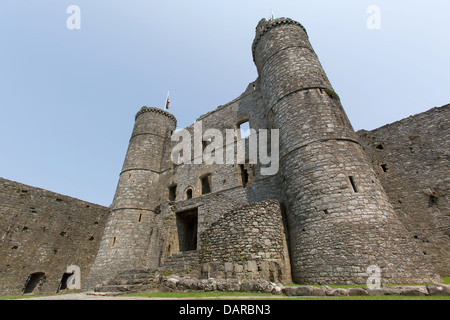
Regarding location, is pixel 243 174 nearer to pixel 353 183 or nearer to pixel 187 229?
pixel 187 229

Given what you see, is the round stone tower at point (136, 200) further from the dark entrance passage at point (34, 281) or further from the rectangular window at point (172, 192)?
the dark entrance passage at point (34, 281)

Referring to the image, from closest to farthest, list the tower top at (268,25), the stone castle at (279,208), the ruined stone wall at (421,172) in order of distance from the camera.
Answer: the stone castle at (279,208)
the ruined stone wall at (421,172)
the tower top at (268,25)

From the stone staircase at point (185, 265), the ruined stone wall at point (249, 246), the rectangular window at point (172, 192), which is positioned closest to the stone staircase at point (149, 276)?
the stone staircase at point (185, 265)

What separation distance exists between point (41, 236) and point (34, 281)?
8.18 feet

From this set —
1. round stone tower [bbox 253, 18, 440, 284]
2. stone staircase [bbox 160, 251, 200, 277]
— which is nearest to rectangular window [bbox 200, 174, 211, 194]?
stone staircase [bbox 160, 251, 200, 277]

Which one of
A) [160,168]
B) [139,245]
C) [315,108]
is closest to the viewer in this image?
[315,108]

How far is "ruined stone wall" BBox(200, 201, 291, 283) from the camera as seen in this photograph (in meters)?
7.52

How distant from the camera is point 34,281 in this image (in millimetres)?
13031

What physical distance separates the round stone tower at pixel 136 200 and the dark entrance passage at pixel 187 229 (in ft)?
10.4

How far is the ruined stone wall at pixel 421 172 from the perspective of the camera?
29.1ft
